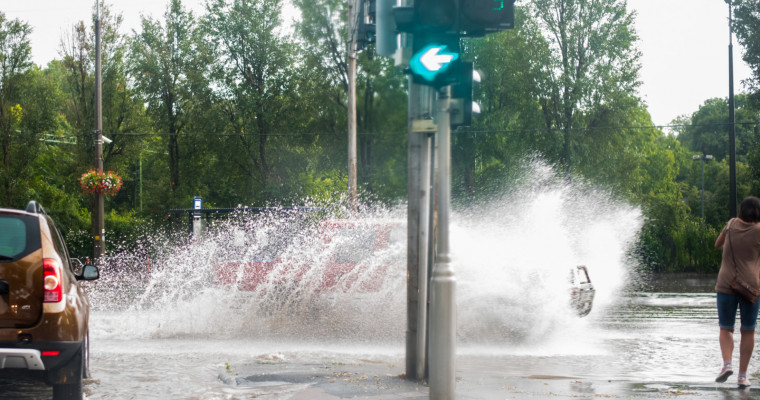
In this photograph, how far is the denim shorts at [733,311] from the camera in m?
8.48

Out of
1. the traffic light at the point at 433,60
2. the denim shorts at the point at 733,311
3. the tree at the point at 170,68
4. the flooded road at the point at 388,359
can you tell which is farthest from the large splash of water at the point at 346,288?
the tree at the point at 170,68

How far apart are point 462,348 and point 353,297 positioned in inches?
71.3

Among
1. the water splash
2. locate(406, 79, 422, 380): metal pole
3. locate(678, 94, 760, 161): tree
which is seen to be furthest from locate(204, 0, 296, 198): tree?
locate(678, 94, 760, 161): tree

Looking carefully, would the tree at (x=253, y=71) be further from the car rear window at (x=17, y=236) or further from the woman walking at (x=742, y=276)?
the car rear window at (x=17, y=236)

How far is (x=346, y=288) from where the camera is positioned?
12555 mm

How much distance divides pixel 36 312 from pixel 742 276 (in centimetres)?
643

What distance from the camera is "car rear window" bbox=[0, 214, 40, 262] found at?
6.48 meters

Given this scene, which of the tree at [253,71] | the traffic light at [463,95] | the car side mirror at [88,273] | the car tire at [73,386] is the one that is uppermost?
the tree at [253,71]

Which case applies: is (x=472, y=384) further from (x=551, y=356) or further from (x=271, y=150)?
(x=271, y=150)

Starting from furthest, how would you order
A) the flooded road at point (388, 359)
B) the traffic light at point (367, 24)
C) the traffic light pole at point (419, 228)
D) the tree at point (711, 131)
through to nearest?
the tree at point (711, 131) → the traffic light at point (367, 24) → the traffic light pole at point (419, 228) → the flooded road at point (388, 359)

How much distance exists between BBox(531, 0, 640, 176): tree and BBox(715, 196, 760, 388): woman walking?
3019cm

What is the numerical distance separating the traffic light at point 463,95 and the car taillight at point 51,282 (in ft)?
11.0

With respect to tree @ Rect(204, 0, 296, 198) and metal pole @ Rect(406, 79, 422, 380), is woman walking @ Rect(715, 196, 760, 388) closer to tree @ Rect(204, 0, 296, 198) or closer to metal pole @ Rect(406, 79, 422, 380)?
metal pole @ Rect(406, 79, 422, 380)

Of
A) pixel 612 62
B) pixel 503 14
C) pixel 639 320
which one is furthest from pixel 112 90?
pixel 503 14
